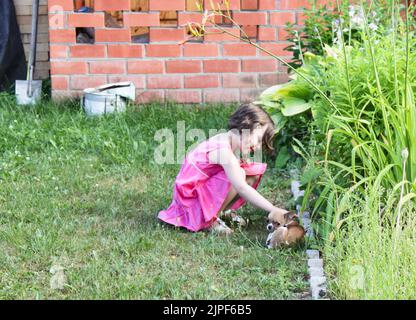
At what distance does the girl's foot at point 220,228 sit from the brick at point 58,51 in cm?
264

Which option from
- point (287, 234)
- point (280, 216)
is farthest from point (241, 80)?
point (287, 234)

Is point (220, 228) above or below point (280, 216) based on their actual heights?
below

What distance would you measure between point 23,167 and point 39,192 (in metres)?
0.49

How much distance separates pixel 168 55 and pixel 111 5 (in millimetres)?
563

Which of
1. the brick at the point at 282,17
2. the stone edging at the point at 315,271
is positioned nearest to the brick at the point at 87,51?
the brick at the point at 282,17

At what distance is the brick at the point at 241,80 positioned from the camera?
21.7ft

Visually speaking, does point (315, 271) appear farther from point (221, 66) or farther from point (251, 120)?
point (221, 66)

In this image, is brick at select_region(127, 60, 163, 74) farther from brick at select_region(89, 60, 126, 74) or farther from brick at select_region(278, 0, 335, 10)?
Result: brick at select_region(278, 0, 335, 10)

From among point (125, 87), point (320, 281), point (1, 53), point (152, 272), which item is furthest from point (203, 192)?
point (1, 53)

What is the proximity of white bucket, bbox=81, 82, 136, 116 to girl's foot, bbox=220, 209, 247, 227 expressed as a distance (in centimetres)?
204

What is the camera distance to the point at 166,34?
6.52m

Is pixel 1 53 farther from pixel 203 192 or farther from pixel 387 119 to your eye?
pixel 387 119

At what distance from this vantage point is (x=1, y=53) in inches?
274

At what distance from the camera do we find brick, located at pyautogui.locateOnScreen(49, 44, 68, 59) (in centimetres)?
653
